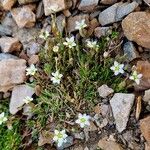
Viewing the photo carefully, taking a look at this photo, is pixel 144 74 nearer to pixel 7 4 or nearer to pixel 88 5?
pixel 88 5

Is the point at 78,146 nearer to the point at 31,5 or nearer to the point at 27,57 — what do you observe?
the point at 27,57

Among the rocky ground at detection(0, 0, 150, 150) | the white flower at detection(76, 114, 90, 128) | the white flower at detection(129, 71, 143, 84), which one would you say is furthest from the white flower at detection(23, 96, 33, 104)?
the white flower at detection(129, 71, 143, 84)

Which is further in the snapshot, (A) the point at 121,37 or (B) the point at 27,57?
(B) the point at 27,57

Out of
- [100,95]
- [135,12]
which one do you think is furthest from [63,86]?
[135,12]

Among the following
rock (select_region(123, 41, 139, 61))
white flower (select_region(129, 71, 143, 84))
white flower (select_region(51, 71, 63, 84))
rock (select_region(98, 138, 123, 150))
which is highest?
rock (select_region(123, 41, 139, 61))

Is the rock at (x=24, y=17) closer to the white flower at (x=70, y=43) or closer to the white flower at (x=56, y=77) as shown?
the white flower at (x=70, y=43)

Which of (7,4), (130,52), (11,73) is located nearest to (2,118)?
(11,73)

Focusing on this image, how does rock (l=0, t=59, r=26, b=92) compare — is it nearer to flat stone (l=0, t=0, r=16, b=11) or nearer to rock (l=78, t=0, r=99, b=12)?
flat stone (l=0, t=0, r=16, b=11)
